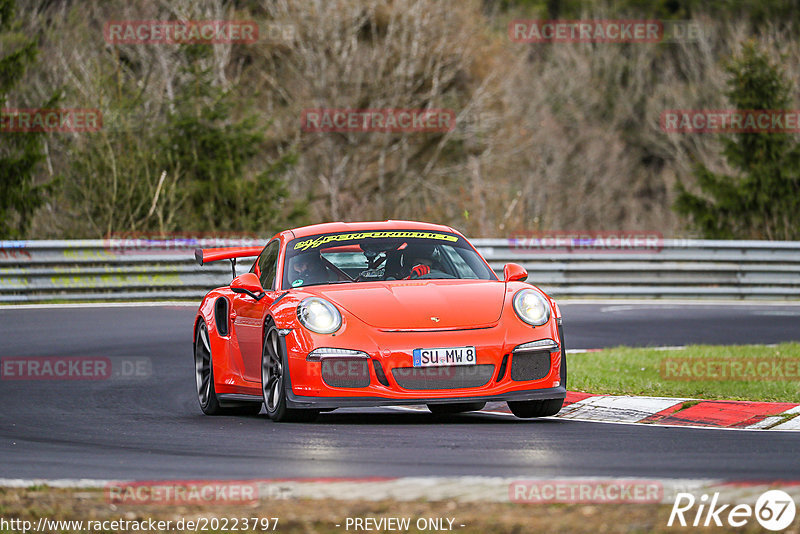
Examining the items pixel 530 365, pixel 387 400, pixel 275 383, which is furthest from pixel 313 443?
pixel 530 365

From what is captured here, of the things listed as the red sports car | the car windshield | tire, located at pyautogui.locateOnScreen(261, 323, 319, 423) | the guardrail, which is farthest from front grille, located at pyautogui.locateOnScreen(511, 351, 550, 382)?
the guardrail

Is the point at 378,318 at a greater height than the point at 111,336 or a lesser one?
greater

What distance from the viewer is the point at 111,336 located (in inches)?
632

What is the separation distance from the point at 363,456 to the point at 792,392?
4.36 meters

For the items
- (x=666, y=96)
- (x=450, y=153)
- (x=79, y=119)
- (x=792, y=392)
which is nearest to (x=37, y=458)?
(x=792, y=392)

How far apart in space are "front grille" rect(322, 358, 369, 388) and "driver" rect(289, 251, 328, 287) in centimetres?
108

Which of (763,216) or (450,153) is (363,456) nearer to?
(763,216)

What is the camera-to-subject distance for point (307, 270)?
9.72 meters

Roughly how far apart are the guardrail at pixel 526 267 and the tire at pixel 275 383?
455 inches

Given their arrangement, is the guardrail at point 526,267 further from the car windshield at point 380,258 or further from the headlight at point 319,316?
the headlight at point 319,316

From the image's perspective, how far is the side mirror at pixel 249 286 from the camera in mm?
9602

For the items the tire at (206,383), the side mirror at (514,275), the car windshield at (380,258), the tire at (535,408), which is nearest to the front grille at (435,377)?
the tire at (535,408)

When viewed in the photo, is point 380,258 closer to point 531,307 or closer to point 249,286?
point 249,286

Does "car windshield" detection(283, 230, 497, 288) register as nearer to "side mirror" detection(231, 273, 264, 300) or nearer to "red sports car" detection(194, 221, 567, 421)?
"red sports car" detection(194, 221, 567, 421)
